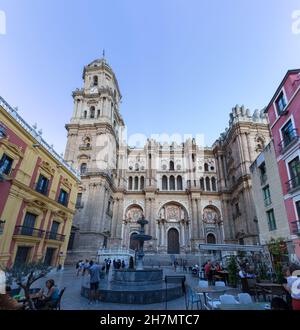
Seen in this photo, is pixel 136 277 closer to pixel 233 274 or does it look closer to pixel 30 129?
pixel 233 274

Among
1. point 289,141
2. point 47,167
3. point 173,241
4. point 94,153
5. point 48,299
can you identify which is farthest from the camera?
point 173,241

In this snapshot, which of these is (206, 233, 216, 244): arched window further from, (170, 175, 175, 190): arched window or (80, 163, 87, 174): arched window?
(80, 163, 87, 174): arched window

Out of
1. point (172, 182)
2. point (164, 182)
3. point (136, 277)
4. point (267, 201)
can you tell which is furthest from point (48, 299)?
point (172, 182)

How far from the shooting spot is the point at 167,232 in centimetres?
3067

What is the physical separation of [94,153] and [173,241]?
18230mm

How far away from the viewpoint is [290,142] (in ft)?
39.5

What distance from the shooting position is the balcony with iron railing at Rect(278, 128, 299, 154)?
11727mm

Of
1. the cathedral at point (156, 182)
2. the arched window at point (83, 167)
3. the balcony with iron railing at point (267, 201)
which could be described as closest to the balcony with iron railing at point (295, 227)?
the balcony with iron railing at point (267, 201)

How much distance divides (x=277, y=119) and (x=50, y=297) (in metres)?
16.0

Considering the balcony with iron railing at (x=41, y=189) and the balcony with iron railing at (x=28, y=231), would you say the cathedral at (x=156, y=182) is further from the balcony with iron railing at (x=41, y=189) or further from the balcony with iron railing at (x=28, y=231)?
the balcony with iron railing at (x=41, y=189)

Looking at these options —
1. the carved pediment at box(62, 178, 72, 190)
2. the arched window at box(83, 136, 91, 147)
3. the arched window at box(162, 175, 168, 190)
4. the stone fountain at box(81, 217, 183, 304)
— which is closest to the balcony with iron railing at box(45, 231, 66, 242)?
the carved pediment at box(62, 178, 72, 190)
